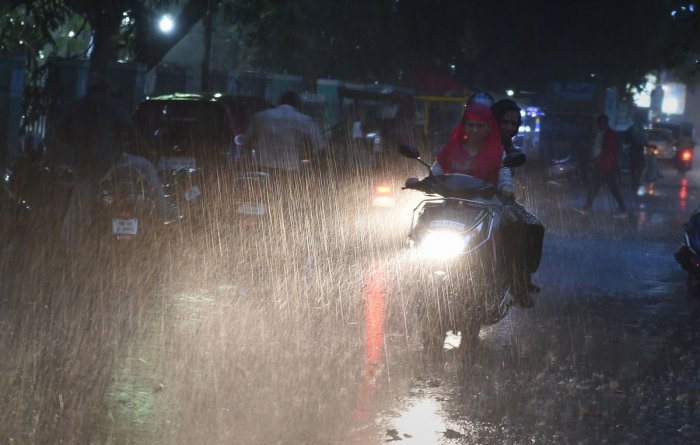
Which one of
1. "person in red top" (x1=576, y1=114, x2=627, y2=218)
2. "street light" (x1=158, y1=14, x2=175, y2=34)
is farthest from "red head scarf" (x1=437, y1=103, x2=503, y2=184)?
"street light" (x1=158, y1=14, x2=175, y2=34)

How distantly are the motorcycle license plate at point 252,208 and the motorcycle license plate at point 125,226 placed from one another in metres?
1.37

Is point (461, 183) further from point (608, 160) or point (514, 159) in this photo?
point (608, 160)

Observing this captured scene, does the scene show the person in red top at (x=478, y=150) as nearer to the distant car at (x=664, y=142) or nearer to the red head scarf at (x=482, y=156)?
the red head scarf at (x=482, y=156)

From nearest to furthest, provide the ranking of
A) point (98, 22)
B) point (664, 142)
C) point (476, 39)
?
point (98, 22)
point (476, 39)
point (664, 142)

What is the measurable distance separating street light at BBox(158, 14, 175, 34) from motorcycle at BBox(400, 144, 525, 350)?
1645 centimetres

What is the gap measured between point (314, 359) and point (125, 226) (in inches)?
170

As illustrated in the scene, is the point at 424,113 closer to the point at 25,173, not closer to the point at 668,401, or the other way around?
the point at 25,173

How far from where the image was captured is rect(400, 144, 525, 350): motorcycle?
773 cm

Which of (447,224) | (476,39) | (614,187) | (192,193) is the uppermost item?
(476,39)

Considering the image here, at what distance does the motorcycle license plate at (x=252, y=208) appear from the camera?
12.2 metres

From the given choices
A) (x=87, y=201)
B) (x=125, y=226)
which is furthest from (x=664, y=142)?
(x=125, y=226)

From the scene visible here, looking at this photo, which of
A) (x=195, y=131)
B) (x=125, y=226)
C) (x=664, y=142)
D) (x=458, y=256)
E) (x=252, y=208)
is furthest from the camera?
(x=664, y=142)

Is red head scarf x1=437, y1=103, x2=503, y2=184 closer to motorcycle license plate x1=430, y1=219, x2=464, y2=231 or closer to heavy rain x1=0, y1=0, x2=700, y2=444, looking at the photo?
heavy rain x1=0, y1=0, x2=700, y2=444

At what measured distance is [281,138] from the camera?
12.8m
